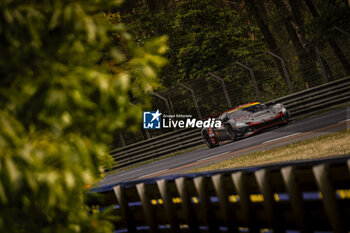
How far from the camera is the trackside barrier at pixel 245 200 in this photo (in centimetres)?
230

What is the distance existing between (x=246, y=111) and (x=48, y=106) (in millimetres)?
14300

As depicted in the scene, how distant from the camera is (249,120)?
1552 centimetres

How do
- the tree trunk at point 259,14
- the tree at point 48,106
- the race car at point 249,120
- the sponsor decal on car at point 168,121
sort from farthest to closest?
the tree trunk at point 259,14, the sponsor decal on car at point 168,121, the race car at point 249,120, the tree at point 48,106

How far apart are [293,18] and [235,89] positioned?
15887 millimetres

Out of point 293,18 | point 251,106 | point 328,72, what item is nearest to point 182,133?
point 251,106

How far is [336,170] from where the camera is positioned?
230 centimetres

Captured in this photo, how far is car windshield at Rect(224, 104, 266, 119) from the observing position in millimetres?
15770

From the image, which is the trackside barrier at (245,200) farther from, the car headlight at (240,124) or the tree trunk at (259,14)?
the tree trunk at (259,14)

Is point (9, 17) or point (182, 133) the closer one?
point (9, 17)

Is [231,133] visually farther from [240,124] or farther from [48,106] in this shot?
[48,106]

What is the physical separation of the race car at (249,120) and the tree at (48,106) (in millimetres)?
13518

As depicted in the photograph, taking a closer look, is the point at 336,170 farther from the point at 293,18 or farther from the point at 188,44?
the point at 293,18

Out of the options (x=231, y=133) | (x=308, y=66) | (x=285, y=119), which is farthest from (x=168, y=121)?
(x=308, y=66)

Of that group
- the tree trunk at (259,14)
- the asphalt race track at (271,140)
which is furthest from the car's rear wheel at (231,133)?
the tree trunk at (259,14)
